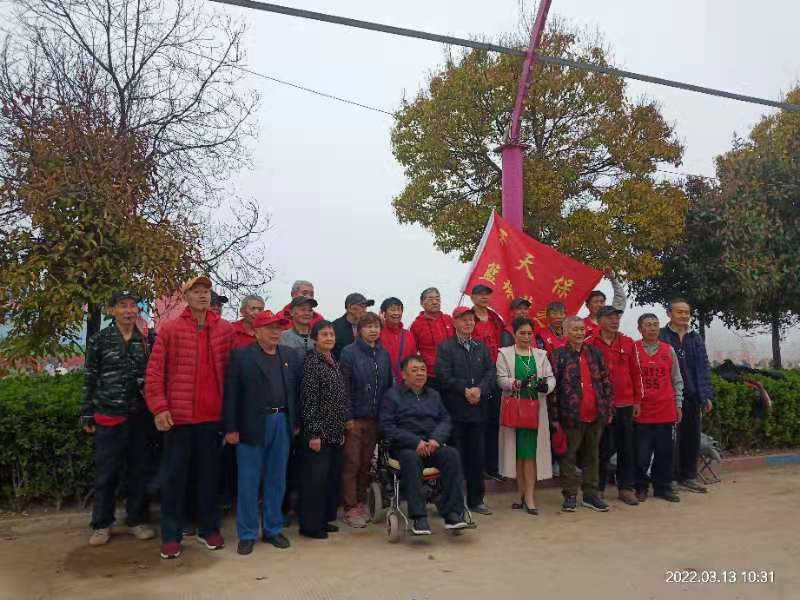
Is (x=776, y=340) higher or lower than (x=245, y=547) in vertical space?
higher

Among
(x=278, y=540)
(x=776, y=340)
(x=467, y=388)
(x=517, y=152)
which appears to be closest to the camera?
(x=278, y=540)

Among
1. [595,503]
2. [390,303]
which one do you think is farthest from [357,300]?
[595,503]

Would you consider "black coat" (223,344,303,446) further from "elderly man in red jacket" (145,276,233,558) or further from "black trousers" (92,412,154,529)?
"black trousers" (92,412,154,529)

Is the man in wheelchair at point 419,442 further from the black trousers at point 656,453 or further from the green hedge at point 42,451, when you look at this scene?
the green hedge at point 42,451

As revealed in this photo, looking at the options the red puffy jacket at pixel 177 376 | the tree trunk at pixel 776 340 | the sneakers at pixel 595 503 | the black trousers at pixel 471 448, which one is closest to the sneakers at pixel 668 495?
the sneakers at pixel 595 503

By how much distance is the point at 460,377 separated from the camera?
6.15 m

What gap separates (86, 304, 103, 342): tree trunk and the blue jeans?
320cm

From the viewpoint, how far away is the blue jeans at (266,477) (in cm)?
508

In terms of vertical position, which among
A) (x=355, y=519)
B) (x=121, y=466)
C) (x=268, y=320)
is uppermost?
(x=268, y=320)

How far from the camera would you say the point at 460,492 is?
5434mm

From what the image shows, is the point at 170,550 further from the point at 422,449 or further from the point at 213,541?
the point at 422,449

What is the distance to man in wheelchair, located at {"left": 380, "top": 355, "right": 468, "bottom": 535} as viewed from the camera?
530 centimetres
